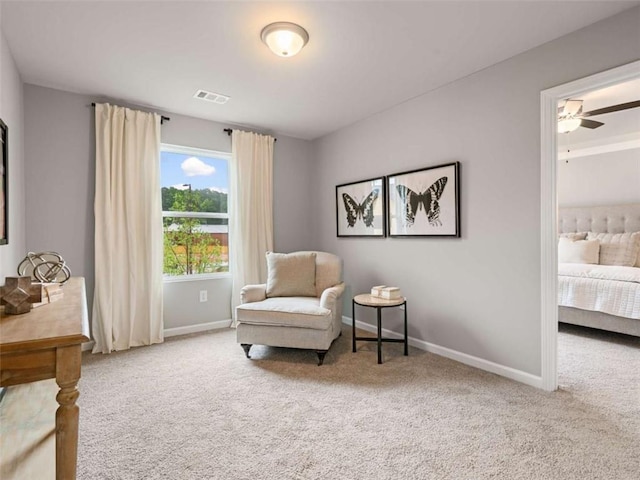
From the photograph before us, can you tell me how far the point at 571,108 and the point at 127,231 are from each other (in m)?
4.59

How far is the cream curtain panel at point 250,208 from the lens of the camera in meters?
4.08

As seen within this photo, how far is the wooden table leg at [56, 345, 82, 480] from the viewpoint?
1155 millimetres

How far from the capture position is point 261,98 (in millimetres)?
3330

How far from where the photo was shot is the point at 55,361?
1.14 metres

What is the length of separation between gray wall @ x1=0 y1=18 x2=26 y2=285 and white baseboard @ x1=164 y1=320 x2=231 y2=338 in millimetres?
1494

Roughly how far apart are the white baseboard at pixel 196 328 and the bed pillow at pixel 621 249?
15.7 ft

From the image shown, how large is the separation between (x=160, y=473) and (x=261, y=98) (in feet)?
9.86

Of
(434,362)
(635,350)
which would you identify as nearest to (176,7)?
(434,362)

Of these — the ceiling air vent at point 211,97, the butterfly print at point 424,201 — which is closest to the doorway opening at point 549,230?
the butterfly print at point 424,201

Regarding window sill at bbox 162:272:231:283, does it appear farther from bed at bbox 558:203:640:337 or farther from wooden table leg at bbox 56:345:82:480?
bed at bbox 558:203:640:337

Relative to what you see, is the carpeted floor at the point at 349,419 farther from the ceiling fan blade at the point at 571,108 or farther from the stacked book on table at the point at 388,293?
the ceiling fan blade at the point at 571,108

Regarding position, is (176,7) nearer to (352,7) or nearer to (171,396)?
Result: (352,7)

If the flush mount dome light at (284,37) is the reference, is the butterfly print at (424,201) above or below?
below

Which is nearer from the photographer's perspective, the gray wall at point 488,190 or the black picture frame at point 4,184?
the black picture frame at point 4,184
